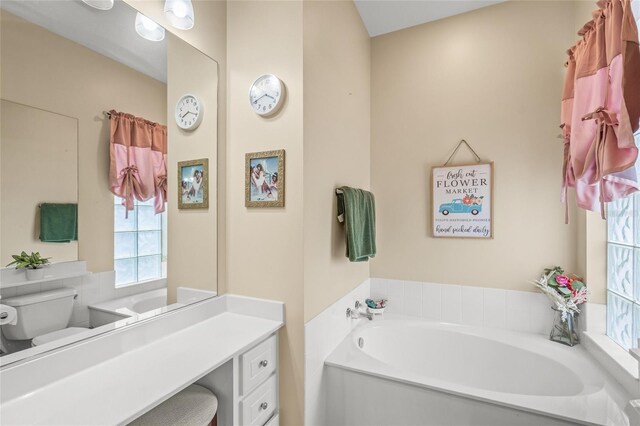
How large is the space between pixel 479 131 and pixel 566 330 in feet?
4.86

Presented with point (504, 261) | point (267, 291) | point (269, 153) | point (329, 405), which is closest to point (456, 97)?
point (504, 261)

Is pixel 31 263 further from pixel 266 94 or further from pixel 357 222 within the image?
pixel 357 222

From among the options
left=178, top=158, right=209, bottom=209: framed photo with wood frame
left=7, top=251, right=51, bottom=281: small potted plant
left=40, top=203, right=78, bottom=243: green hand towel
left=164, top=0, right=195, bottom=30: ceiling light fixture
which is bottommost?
left=7, top=251, right=51, bottom=281: small potted plant

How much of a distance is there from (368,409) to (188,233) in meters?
1.40

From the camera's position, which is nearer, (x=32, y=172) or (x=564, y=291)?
(x=32, y=172)

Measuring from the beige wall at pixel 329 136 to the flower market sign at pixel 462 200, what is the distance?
0.63 metres

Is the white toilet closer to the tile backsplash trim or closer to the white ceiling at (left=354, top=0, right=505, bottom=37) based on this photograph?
the tile backsplash trim

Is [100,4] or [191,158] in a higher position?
[100,4]

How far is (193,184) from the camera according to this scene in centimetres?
161

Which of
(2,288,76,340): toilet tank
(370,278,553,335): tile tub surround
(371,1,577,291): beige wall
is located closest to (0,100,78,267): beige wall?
(2,288,76,340): toilet tank

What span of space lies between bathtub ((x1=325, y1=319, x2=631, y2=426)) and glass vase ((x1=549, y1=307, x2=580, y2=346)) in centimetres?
5

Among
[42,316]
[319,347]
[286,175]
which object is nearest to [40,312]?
[42,316]

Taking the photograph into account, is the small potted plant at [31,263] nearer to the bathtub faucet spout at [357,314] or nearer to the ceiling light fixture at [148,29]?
the ceiling light fixture at [148,29]

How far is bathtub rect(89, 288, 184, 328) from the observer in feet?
3.87
